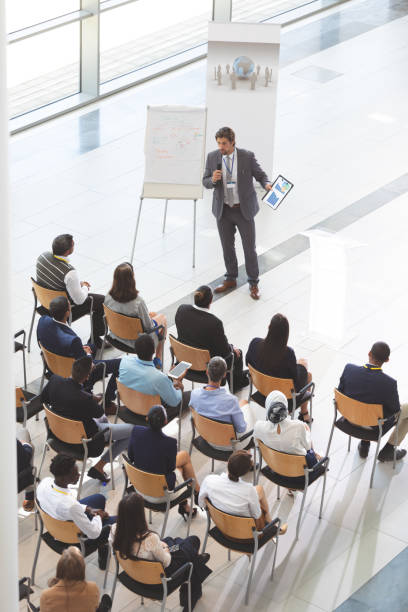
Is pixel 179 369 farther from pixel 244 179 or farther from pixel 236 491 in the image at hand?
pixel 244 179

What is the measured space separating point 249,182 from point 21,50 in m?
5.91

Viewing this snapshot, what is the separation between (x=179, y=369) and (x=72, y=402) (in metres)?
0.99

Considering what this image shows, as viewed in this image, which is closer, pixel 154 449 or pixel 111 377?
pixel 154 449

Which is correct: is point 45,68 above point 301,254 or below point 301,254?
above

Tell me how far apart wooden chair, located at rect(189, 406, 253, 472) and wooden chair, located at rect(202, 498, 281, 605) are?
684 millimetres

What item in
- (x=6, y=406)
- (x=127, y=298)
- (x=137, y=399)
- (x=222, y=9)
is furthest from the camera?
(x=222, y=9)

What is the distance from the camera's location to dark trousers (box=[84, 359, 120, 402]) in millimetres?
7019

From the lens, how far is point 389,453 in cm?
678

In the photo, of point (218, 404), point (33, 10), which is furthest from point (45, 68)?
point (218, 404)

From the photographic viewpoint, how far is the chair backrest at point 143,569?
496cm

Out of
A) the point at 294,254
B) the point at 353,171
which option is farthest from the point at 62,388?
the point at 353,171

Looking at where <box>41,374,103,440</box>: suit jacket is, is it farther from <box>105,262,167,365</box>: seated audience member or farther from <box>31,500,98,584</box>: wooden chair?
<box>105,262,167,365</box>: seated audience member

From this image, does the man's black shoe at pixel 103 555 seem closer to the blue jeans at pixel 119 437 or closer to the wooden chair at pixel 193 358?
the blue jeans at pixel 119 437

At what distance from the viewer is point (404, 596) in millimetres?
5660
